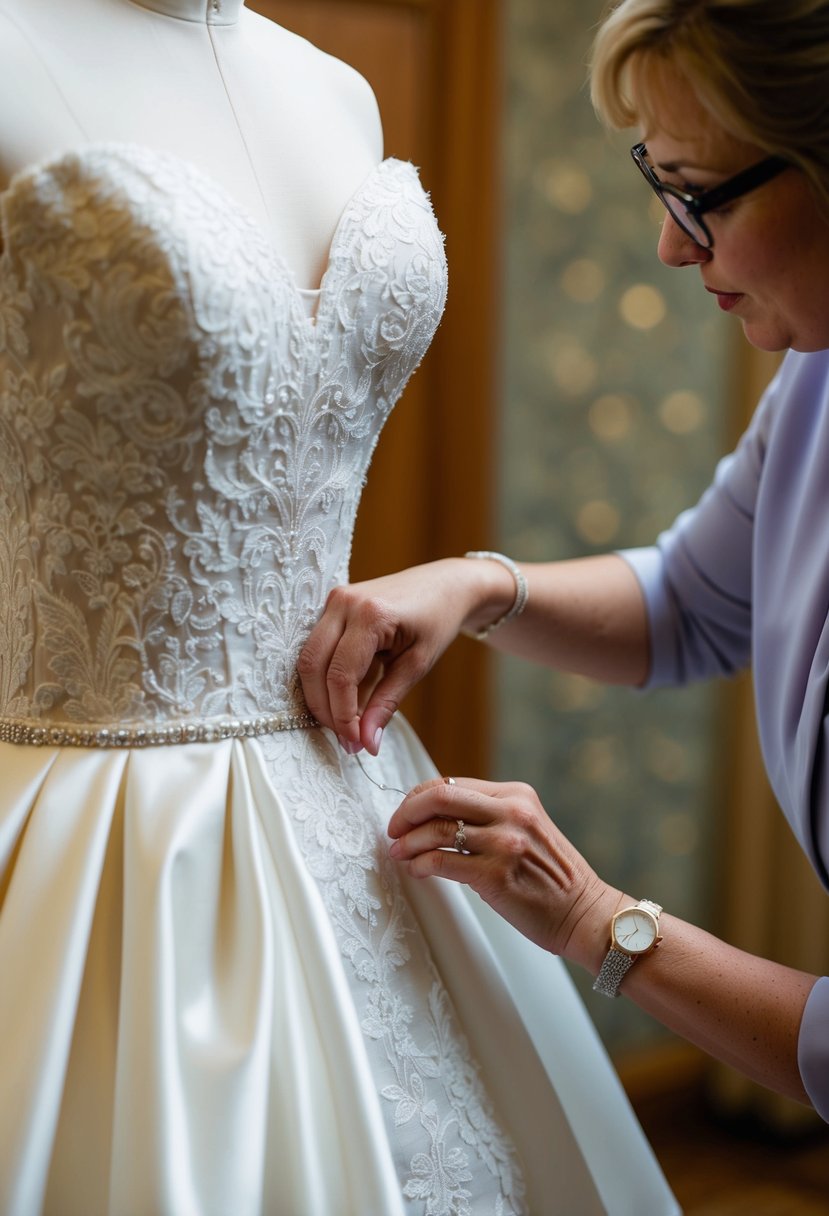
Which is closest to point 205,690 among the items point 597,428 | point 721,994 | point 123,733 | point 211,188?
A: point 123,733

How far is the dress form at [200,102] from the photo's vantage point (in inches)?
28.6

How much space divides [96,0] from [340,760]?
547mm

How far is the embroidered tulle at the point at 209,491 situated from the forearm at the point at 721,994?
0.45ft

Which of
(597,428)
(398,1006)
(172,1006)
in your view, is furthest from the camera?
(597,428)

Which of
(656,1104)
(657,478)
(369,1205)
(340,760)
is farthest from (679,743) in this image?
(369,1205)

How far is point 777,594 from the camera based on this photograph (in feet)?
3.45

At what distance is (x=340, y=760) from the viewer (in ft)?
2.78

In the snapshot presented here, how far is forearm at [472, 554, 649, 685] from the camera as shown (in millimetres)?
1123

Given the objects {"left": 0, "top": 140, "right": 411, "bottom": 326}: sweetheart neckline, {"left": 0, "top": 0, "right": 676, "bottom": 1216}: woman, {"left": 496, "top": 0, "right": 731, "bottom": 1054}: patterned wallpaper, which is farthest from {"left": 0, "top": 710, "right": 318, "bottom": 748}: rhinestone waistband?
{"left": 496, "top": 0, "right": 731, "bottom": 1054}: patterned wallpaper

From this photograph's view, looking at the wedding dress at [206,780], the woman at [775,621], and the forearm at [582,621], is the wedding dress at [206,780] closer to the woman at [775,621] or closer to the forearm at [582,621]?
the woman at [775,621]

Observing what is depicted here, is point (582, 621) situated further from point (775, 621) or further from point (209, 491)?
point (209, 491)

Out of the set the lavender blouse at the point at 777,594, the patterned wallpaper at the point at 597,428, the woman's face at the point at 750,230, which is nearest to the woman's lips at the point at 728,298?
the woman's face at the point at 750,230

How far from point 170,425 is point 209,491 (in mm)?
53

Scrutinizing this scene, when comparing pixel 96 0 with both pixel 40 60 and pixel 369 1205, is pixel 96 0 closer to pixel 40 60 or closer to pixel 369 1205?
pixel 40 60
